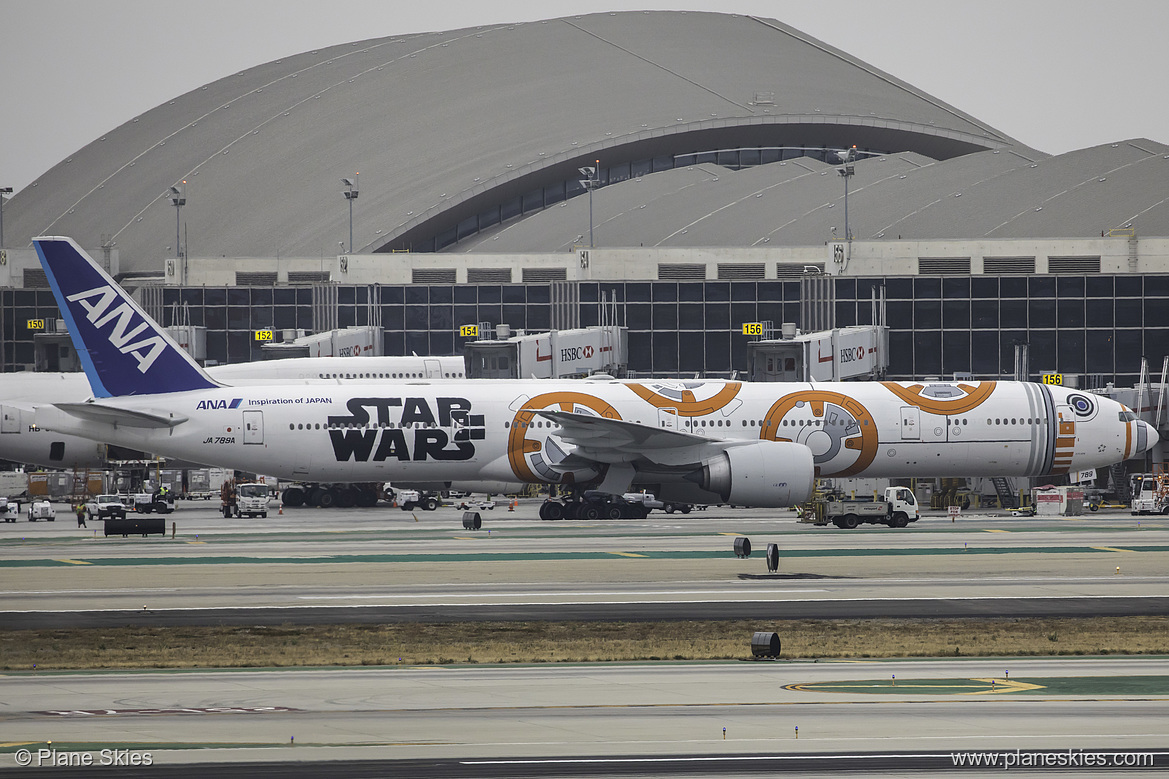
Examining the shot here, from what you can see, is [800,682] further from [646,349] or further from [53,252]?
[646,349]

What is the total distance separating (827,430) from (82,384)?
3775cm

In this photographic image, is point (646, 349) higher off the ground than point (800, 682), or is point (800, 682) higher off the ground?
point (646, 349)

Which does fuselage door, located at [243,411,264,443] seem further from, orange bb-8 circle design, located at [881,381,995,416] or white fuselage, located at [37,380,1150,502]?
orange bb-8 circle design, located at [881,381,995,416]

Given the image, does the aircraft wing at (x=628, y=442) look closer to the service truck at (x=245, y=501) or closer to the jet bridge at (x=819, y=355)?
the service truck at (x=245, y=501)

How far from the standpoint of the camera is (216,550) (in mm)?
39812

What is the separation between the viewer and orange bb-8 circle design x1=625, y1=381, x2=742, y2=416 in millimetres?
50156

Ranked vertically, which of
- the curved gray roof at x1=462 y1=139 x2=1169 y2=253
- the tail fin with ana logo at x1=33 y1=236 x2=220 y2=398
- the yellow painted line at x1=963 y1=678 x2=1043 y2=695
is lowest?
the yellow painted line at x1=963 y1=678 x2=1043 y2=695

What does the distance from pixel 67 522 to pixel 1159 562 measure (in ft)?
126

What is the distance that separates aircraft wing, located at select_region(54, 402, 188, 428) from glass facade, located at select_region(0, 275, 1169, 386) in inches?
1497

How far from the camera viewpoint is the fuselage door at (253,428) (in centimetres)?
4909

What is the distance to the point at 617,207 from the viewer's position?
352 feet

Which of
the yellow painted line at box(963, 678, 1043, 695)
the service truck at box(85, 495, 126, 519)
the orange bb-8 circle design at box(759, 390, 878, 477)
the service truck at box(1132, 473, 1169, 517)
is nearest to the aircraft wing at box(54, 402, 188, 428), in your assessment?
the service truck at box(85, 495, 126, 519)

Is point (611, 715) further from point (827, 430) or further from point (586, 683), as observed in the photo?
point (827, 430)

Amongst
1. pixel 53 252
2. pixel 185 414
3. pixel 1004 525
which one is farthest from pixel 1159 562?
pixel 53 252
